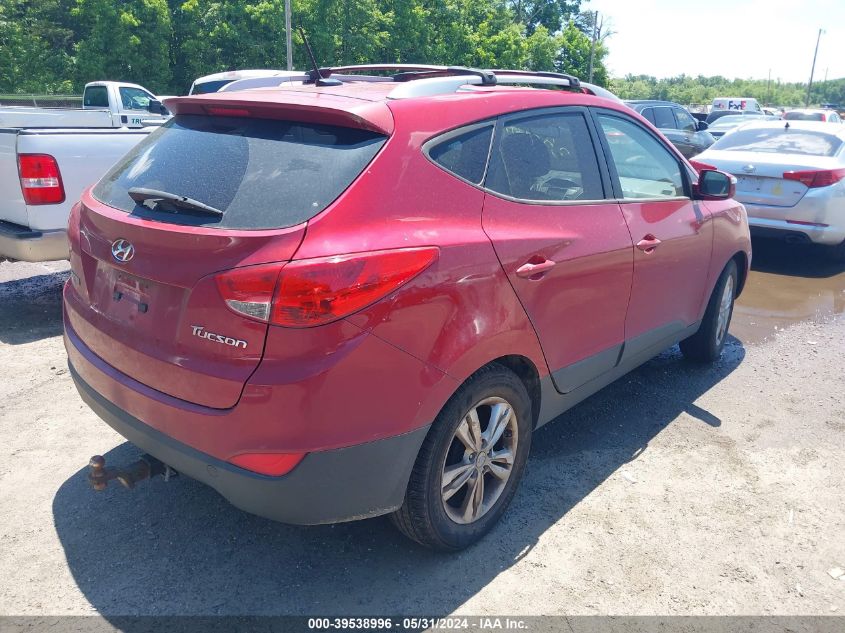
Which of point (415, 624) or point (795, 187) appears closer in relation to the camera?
point (415, 624)

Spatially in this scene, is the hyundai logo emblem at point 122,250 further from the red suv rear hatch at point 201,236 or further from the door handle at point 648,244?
the door handle at point 648,244

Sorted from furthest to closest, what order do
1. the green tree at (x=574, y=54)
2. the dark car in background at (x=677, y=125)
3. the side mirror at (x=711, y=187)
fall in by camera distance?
the green tree at (x=574, y=54) < the dark car in background at (x=677, y=125) < the side mirror at (x=711, y=187)

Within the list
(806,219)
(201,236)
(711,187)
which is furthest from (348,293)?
(806,219)

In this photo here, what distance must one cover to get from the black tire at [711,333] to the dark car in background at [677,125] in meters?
10.2

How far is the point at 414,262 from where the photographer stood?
2385 millimetres

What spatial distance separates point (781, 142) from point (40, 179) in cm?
801

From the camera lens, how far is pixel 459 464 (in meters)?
2.79

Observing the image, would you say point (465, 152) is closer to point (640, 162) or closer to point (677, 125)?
point (640, 162)

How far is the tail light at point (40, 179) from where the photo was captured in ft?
17.0

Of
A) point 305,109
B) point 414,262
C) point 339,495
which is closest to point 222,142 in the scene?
point 305,109

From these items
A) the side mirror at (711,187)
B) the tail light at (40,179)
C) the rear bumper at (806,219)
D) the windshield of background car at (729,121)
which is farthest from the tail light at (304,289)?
the windshield of background car at (729,121)

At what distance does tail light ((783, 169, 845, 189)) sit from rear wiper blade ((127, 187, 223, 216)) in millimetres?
7105

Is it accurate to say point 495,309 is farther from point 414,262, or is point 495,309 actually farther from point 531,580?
point 531,580

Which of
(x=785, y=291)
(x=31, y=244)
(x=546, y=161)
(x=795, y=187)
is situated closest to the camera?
(x=546, y=161)
